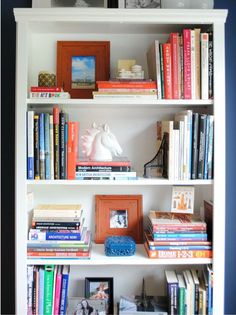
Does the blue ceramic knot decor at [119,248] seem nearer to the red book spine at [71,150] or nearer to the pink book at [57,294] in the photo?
the pink book at [57,294]

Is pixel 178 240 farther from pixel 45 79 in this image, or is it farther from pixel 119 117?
pixel 45 79

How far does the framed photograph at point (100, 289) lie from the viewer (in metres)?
1.70

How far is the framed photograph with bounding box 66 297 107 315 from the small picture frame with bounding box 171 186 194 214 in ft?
1.87

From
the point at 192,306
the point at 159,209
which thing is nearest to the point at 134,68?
the point at 159,209

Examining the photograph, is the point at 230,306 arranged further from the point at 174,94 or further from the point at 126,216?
the point at 174,94

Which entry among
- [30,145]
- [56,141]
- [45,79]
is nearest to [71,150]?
[56,141]

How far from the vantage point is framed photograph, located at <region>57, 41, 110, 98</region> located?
Result: 173cm

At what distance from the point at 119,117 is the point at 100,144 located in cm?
25

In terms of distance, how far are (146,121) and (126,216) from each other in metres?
0.51

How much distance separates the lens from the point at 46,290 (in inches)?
60.9

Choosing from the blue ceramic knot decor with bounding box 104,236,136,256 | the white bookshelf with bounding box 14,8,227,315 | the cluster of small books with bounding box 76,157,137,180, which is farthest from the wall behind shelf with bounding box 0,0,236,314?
the blue ceramic knot decor with bounding box 104,236,136,256

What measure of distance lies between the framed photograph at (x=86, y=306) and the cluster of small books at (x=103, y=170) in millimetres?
598

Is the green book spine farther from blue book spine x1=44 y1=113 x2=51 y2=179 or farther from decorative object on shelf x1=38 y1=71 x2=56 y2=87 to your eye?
decorative object on shelf x1=38 y1=71 x2=56 y2=87

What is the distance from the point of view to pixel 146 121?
5.79 ft
